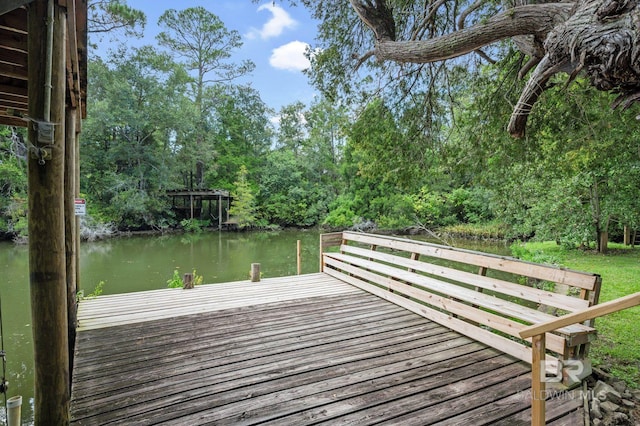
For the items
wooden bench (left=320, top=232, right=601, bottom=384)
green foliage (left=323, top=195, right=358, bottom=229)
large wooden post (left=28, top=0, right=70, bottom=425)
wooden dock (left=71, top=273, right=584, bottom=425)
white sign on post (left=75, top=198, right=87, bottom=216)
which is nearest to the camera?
large wooden post (left=28, top=0, right=70, bottom=425)

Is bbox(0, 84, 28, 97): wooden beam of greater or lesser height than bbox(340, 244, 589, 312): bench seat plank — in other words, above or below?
above

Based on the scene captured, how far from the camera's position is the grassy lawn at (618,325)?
3263 mm

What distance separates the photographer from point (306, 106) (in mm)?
30844

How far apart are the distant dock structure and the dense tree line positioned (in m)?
1.23

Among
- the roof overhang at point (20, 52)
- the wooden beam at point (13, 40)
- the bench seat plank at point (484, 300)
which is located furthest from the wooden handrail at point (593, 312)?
the wooden beam at point (13, 40)

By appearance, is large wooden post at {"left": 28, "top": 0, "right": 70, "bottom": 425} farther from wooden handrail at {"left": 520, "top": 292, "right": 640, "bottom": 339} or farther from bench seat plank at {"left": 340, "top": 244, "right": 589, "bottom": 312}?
bench seat plank at {"left": 340, "top": 244, "right": 589, "bottom": 312}

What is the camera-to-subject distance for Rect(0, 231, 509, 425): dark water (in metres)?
4.89

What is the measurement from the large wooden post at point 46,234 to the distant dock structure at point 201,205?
19.6 metres

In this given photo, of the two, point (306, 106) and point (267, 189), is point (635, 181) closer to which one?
point (267, 189)

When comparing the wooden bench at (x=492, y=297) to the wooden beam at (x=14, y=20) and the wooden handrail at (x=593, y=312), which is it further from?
the wooden beam at (x=14, y=20)

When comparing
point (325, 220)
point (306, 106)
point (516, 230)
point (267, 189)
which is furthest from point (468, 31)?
point (306, 106)

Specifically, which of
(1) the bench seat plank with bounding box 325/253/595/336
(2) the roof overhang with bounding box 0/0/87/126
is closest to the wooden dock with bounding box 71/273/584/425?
(1) the bench seat plank with bounding box 325/253/595/336

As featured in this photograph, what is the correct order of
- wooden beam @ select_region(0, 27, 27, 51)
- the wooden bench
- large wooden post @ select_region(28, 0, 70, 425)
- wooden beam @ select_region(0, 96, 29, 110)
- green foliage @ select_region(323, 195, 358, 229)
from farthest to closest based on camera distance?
green foliage @ select_region(323, 195, 358, 229) < wooden beam @ select_region(0, 96, 29, 110) < the wooden bench < wooden beam @ select_region(0, 27, 27, 51) < large wooden post @ select_region(28, 0, 70, 425)

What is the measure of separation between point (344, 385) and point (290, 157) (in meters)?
24.0
